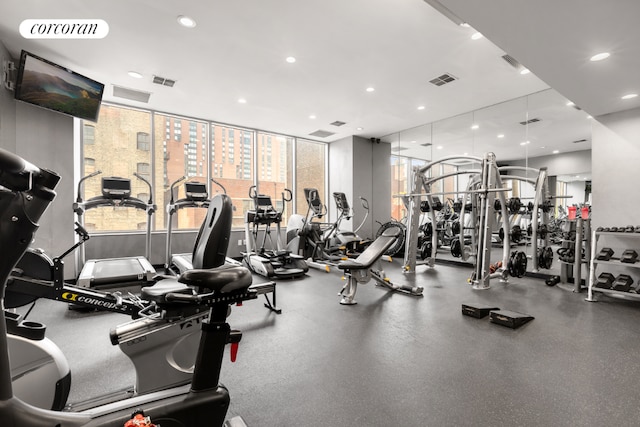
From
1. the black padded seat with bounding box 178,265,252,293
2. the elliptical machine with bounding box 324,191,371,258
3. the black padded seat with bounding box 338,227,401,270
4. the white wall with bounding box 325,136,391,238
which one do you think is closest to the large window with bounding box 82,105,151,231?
the elliptical machine with bounding box 324,191,371,258

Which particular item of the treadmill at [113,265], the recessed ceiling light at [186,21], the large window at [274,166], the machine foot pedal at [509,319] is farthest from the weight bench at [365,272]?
the large window at [274,166]

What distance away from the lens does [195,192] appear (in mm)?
5484

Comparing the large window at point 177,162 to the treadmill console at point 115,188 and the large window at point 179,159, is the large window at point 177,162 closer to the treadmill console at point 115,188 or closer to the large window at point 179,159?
the large window at point 179,159

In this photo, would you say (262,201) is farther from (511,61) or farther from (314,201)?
(511,61)

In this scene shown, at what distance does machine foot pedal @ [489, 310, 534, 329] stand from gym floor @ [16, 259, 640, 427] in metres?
0.08

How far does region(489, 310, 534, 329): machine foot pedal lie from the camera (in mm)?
3062

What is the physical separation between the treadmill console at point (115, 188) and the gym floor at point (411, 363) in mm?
1775

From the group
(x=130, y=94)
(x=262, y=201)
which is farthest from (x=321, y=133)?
(x=130, y=94)

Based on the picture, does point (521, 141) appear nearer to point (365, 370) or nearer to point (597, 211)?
point (597, 211)

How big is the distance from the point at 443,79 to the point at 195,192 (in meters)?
4.78

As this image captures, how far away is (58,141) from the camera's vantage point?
4836 mm

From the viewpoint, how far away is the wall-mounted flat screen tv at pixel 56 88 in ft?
13.0

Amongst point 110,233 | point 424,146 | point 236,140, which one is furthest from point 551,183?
point 110,233

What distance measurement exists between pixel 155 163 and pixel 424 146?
6814 mm
